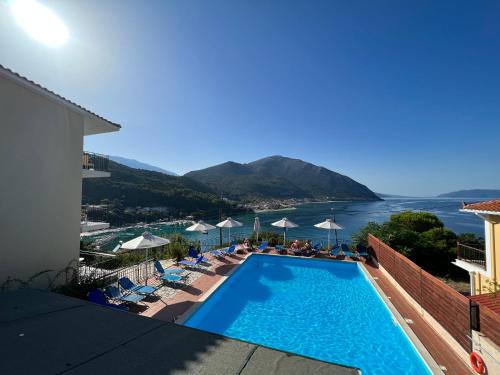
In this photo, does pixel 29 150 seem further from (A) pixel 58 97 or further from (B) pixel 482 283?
(B) pixel 482 283

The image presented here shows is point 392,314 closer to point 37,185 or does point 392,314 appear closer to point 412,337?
point 412,337

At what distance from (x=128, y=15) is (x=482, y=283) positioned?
17857 millimetres

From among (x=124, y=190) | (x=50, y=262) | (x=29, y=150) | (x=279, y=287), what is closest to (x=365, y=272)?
(x=279, y=287)

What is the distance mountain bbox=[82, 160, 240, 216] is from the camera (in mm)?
47847

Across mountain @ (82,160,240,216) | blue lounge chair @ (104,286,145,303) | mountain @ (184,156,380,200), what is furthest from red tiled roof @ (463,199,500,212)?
mountain @ (184,156,380,200)

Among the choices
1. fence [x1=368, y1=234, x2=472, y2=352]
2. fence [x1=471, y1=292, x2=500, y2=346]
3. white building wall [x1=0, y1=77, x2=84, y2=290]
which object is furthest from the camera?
white building wall [x1=0, y1=77, x2=84, y2=290]

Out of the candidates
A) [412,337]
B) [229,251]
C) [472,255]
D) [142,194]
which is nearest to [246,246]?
[229,251]

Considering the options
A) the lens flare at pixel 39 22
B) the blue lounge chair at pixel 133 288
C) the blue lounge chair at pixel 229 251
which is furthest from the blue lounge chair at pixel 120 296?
the lens flare at pixel 39 22

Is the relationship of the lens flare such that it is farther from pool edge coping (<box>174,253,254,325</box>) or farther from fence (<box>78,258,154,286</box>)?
pool edge coping (<box>174,253,254,325</box>)

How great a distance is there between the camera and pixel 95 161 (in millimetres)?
10758

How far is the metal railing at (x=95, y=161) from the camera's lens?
10.2 meters

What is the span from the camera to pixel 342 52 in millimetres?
13633

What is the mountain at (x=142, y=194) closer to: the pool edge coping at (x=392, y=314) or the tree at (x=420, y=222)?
→ the pool edge coping at (x=392, y=314)

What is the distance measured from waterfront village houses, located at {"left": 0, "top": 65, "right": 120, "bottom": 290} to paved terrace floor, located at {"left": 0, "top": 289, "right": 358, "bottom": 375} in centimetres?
408
